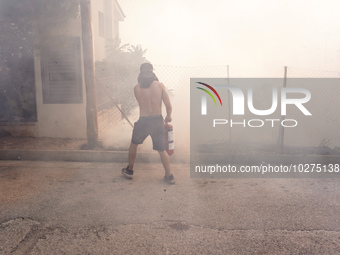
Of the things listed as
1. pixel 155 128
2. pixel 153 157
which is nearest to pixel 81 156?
pixel 153 157

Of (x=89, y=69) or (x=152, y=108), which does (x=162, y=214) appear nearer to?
(x=152, y=108)

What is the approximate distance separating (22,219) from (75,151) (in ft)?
9.74

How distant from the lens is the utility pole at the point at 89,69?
705 cm

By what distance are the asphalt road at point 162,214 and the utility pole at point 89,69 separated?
154 centimetres

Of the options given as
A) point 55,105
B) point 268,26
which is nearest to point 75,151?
point 55,105

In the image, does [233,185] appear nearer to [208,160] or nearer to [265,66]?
[208,160]

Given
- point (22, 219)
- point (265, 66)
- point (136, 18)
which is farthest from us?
point (136, 18)

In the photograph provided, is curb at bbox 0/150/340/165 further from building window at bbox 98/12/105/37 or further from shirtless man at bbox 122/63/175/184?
building window at bbox 98/12/105/37

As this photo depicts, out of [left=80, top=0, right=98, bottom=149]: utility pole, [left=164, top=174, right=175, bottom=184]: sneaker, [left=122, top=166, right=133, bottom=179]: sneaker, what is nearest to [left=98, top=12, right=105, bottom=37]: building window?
[left=80, top=0, right=98, bottom=149]: utility pole

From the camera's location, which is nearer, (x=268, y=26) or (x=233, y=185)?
(x=233, y=185)

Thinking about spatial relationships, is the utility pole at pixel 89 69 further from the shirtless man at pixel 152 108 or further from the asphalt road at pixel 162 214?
the shirtless man at pixel 152 108

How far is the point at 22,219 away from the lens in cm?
396

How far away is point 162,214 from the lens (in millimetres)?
4113

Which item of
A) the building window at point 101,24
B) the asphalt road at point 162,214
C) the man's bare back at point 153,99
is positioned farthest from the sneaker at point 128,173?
the building window at point 101,24
